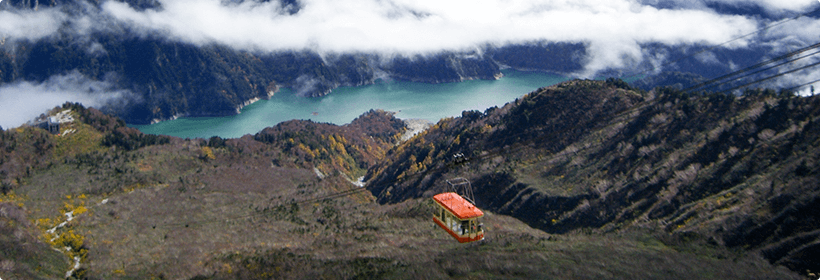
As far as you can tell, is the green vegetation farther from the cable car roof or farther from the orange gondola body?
the cable car roof

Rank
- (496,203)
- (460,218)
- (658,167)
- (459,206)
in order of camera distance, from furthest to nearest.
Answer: (496,203), (658,167), (459,206), (460,218)

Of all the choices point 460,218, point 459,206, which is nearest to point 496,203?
point 459,206

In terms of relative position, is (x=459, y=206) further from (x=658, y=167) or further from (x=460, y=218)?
(x=658, y=167)

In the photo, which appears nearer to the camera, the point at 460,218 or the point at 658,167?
the point at 460,218

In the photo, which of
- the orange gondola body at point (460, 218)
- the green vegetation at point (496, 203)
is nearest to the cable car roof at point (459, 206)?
the orange gondola body at point (460, 218)

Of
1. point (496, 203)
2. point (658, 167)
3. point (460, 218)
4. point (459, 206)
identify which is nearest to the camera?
point (460, 218)

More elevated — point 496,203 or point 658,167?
point 658,167

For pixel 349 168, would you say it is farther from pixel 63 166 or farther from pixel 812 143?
pixel 812 143

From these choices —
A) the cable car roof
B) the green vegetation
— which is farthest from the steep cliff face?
the cable car roof
